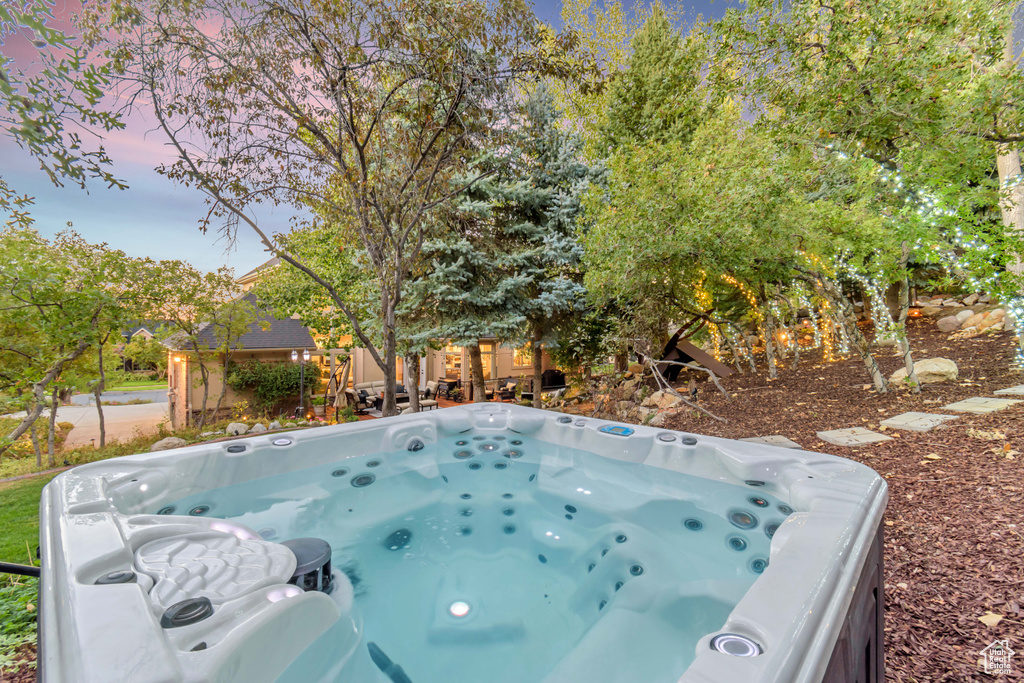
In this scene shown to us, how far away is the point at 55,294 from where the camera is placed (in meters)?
4.85

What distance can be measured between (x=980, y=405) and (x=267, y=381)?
→ 457 inches

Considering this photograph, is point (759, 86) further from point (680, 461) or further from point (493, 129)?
point (680, 461)

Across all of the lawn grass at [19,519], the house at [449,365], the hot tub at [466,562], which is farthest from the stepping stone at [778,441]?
the house at [449,365]

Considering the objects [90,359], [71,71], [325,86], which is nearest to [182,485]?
[71,71]

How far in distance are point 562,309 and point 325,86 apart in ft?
15.5

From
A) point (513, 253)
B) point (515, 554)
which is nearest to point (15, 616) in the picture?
point (515, 554)

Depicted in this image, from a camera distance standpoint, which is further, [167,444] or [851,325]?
[167,444]

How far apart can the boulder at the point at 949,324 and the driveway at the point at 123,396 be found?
14074 millimetres

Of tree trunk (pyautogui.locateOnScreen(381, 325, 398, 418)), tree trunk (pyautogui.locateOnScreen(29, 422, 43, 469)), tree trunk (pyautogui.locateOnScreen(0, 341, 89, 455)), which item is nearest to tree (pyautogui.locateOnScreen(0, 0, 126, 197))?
tree trunk (pyautogui.locateOnScreen(381, 325, 398, 418))

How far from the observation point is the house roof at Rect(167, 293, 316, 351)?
8.17 metres

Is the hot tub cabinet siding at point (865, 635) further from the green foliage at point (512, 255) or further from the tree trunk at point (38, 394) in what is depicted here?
the tree trunk at point (38, 394)

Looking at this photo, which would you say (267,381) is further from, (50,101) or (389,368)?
(50,101)

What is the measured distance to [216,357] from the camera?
8766mm

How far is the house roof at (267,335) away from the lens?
26.8ft
